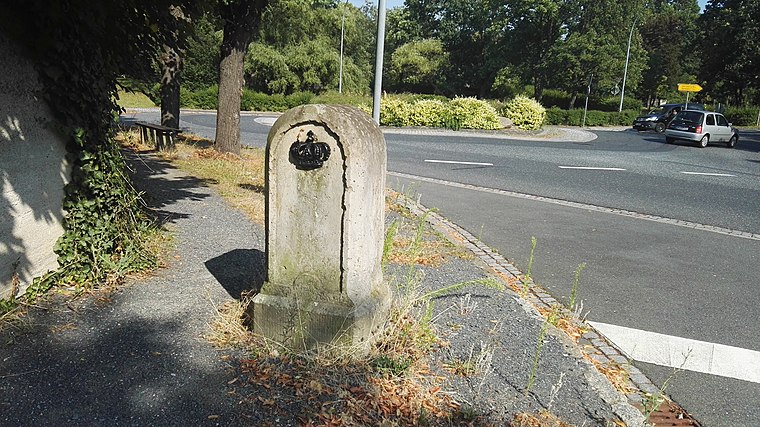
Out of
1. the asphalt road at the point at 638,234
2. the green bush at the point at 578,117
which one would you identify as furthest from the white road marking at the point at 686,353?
the green bush at the point at 578,117

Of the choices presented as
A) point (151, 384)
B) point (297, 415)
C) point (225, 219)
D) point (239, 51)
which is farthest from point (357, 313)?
point (239, 51)

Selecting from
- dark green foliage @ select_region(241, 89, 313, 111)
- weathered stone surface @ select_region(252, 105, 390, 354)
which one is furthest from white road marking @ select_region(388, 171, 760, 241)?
dark green foliage @ select_region(241, 89, 313, 111)

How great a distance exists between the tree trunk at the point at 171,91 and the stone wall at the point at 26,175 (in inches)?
332

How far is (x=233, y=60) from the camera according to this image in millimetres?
11938

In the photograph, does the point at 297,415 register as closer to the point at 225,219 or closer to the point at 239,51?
the point at 225,219

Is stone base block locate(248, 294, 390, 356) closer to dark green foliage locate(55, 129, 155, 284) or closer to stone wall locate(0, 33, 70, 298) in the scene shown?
dark green foliage locate(55, 129, 155, 284)

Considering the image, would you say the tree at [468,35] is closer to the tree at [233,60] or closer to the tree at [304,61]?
the tree at [304,61]

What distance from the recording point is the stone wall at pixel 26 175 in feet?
12.9

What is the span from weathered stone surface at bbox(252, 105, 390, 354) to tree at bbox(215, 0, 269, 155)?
29.8 feet

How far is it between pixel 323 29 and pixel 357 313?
157 feet

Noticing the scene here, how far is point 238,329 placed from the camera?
3.78m

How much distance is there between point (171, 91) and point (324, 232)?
11.5 m

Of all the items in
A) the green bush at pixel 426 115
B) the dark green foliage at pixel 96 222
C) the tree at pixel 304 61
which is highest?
the tree at pixel 304 61

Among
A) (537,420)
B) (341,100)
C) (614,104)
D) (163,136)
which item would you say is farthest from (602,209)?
(614,104)
